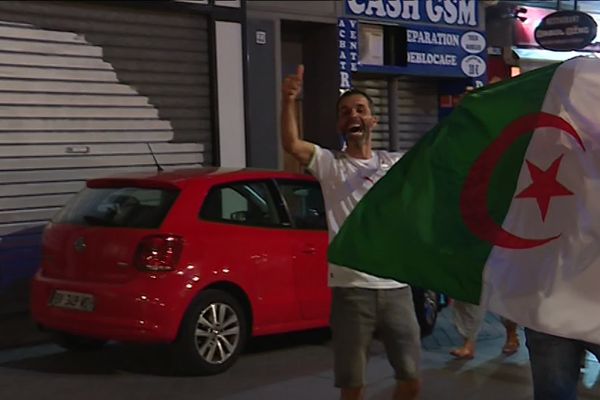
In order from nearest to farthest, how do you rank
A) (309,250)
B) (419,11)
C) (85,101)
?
1. (309,250)
2. (85,101)
3. (419,11)

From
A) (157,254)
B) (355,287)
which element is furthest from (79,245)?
(355,287)

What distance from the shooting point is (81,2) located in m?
10.1

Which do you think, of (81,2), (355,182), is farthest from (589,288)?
(81,2)

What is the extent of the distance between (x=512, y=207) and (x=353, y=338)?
1.32 metres

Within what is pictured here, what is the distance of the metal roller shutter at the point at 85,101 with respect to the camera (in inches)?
373

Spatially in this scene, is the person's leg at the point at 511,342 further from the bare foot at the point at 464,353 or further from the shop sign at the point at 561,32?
the shop sign at the point at 561,32

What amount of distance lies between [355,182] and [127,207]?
10.1 ft

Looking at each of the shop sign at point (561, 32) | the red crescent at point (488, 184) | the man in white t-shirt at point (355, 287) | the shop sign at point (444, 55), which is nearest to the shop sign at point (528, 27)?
the shop sign at point (561, 32)

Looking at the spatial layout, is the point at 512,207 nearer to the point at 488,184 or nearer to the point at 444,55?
the point at 488,184

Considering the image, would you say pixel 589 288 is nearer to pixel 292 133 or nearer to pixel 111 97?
pixel 292 133

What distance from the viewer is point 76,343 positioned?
8469mm

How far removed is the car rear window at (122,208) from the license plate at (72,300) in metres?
0.56

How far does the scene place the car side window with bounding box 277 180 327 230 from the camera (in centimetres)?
826

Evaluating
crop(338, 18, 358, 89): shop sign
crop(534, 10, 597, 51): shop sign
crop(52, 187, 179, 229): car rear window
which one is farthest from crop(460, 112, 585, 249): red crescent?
crop(534, 10, 597, 51): shop sign
